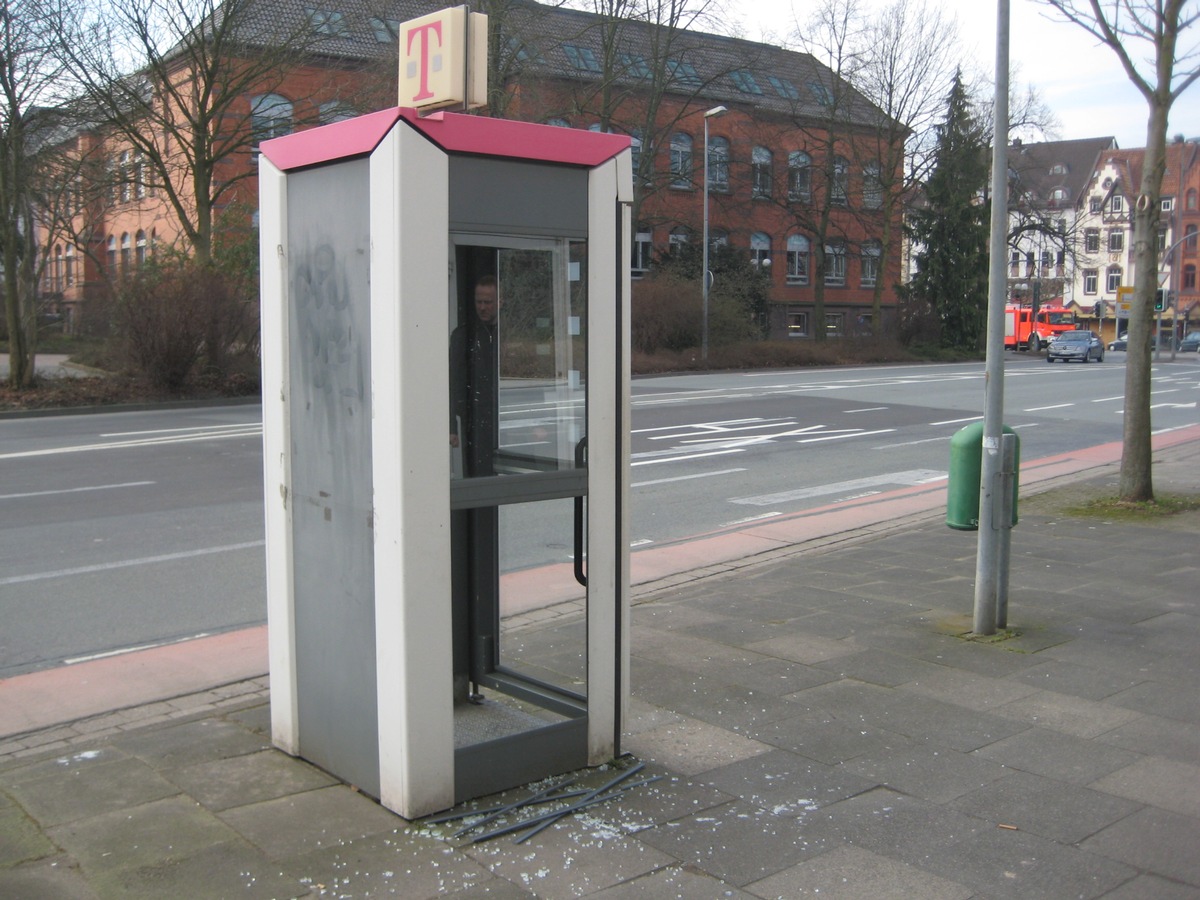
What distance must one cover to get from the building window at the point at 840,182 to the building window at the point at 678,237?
6825 mm

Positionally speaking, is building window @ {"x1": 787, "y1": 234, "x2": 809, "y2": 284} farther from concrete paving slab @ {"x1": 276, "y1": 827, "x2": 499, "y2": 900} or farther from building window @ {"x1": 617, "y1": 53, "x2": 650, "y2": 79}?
concrete paving slab @ {"x1": 276, "y1": 827, "x2": 499, "y2": 900}

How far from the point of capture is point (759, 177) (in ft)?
173

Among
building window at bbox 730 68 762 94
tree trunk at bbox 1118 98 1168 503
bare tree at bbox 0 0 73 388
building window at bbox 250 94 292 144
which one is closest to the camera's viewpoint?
tree trunk at bbox 1118 98 1168 503

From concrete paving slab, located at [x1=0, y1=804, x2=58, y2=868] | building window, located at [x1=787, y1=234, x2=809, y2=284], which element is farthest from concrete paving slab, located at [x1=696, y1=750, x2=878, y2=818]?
building window, located at [x1=787, y1=234, x2=809, y2=284]

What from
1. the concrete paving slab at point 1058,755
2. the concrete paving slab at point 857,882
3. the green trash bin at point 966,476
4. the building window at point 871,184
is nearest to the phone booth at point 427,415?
the concrete paving slab at point 857,882

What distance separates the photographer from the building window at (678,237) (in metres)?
50.8

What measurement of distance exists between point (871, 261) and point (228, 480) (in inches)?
1935

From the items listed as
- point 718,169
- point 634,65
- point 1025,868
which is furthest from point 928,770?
point 718,169

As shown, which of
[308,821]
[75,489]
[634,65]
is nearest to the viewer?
[308,821]

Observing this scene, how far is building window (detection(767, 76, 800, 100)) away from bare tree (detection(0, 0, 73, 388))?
37.1 meters

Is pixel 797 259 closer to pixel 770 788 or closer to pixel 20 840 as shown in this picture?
pixel 770 788

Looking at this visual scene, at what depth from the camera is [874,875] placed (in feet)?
11.7

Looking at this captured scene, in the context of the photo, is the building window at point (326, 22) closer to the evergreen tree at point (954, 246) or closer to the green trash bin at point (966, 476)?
the green trash bin at point (966, 476)

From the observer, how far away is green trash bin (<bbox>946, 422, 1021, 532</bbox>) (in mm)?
6693
